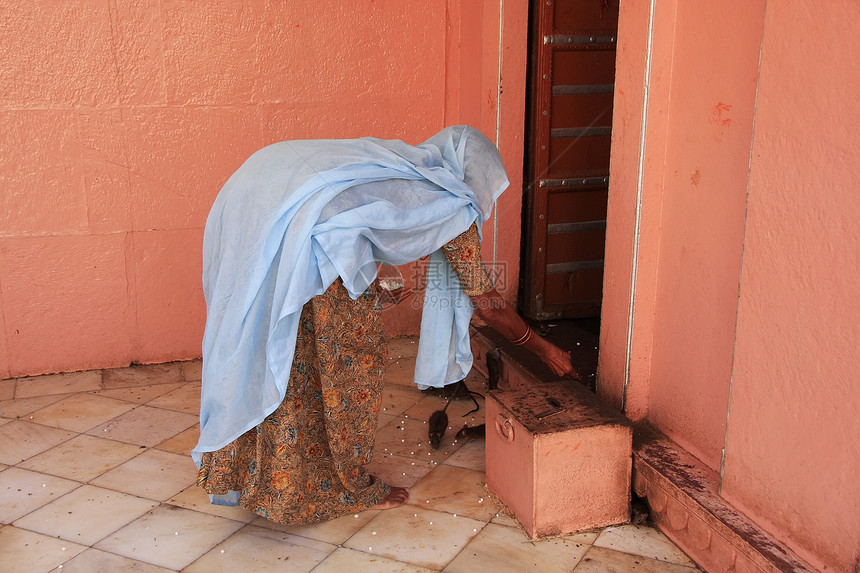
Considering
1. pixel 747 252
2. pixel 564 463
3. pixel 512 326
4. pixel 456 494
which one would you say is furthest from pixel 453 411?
pixel 747 252

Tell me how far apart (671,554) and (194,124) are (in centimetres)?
327

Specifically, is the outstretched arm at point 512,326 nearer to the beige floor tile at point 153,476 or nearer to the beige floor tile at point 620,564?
the beige floor tile at point 620,564

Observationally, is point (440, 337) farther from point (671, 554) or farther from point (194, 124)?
point (194, 124)

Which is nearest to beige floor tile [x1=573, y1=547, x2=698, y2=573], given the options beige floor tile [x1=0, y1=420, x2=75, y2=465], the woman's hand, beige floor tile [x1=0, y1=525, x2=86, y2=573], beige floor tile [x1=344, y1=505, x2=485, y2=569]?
beige floor tile [x1=344, y1=505, x2=485, y2=569]

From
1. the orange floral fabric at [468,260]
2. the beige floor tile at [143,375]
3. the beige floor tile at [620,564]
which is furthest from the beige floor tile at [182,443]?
the beige floor tile at [620,564]

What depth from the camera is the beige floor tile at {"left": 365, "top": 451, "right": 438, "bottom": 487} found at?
3.40m

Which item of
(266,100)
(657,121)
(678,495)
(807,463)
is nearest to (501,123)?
(266,100)

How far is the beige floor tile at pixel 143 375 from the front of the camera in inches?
175

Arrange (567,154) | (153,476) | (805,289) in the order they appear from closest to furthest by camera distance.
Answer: (805,289), (153,476), (567,154)

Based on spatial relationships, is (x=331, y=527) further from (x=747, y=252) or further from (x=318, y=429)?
(x=747, y=252)

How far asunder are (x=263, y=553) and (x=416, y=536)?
0.56 metres

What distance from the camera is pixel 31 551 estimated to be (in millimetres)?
2881

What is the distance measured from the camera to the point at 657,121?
303cm

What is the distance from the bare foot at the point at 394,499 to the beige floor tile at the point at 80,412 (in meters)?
1.64
